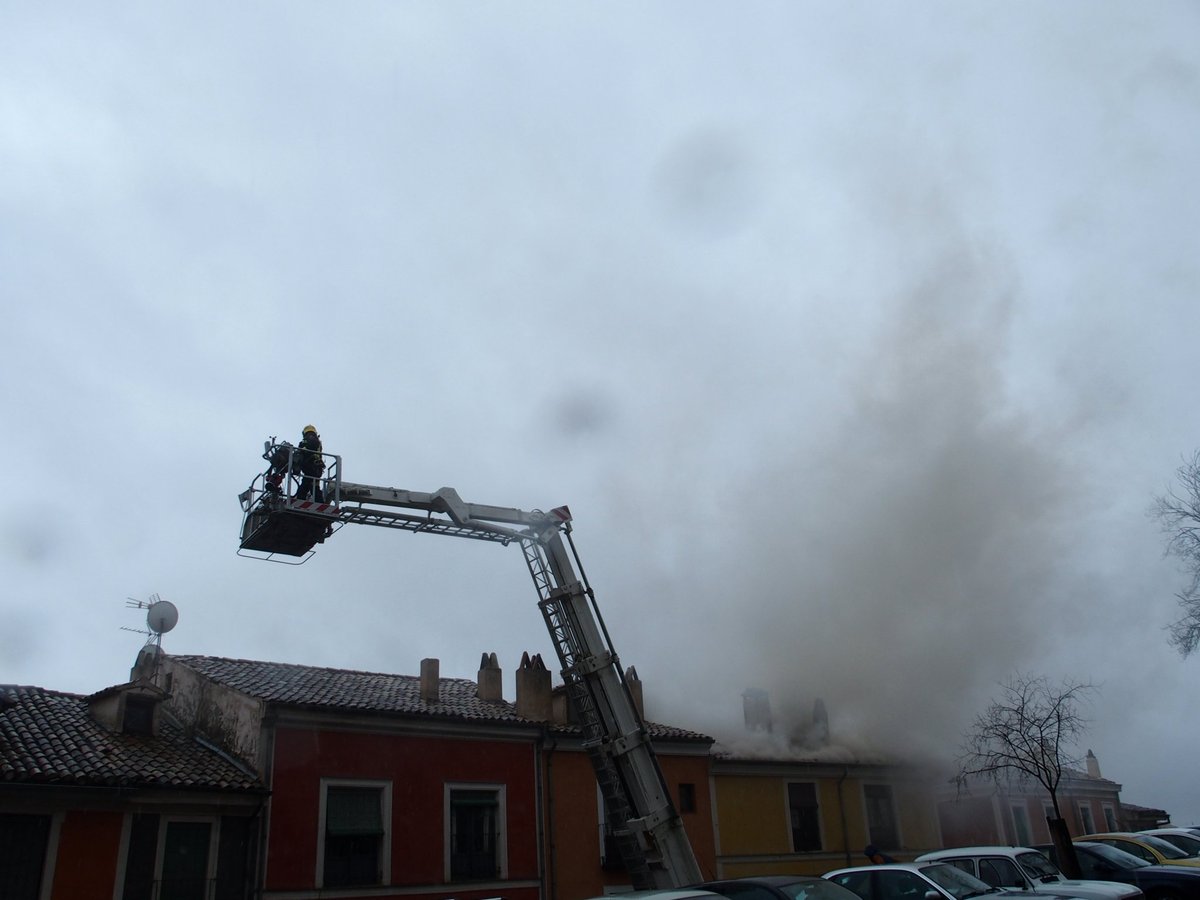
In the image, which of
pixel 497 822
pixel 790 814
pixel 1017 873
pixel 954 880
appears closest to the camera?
pixel 954 880

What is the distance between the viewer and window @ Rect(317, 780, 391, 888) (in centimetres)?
1678

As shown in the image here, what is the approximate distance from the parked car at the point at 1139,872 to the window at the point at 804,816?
7.19 m

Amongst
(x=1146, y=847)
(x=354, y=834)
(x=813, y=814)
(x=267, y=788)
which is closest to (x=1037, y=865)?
(x=1146, y=847)

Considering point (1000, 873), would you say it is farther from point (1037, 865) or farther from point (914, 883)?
point (914, 883)

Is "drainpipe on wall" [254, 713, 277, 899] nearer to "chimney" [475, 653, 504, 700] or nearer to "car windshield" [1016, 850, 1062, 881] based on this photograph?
"chimney" [475, 653, 504, 700]

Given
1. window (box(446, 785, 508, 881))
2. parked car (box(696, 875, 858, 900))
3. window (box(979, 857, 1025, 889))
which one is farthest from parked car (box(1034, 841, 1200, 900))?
window (box(446, 785, 508, 881))

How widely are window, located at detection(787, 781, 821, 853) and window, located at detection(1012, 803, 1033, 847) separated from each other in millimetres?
8968

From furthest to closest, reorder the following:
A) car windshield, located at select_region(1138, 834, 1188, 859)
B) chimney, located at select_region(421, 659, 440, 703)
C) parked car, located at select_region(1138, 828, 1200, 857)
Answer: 1. chimney, located at select_region(421, 659, 440, 703)
2. parked car, located at select_region(1138, 828, 1200, 857)
3. car windshield, located at select_region(1138, 834, 1188, 859)

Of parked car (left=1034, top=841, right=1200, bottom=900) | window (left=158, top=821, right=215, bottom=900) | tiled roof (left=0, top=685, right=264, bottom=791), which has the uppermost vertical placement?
tiled roof (left=0, top=685, right=264, bottom=791)

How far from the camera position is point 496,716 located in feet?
65.2

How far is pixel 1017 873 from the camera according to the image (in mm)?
13281

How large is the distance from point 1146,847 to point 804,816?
8646 mm

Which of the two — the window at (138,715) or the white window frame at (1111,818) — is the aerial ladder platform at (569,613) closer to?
the window at (138,715)

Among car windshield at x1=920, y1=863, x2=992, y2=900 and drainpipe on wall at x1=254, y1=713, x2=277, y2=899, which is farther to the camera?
drainpipe on wall at x1=254, y1=713, x2=277, y2=899
